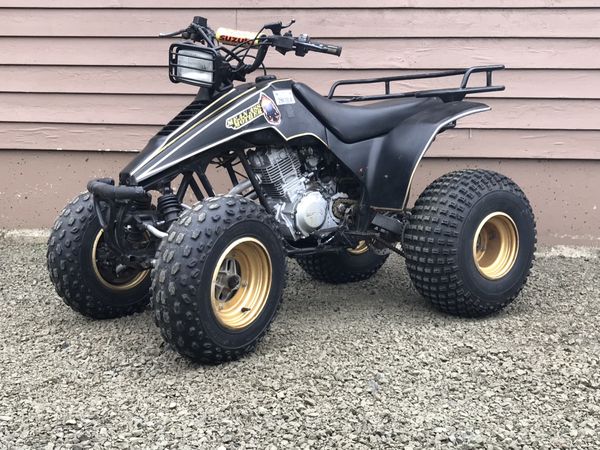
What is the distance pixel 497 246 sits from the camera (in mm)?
4188

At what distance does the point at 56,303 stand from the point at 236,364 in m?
1.61

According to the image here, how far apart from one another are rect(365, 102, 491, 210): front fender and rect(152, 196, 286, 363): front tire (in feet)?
2.65

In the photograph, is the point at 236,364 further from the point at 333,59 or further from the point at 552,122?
the point at 552,122

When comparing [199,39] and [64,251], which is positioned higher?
[199,39]

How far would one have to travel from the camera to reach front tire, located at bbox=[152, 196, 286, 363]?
3.11 meters

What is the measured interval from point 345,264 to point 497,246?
1.03 metres

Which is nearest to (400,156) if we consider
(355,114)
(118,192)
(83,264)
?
(355,114)

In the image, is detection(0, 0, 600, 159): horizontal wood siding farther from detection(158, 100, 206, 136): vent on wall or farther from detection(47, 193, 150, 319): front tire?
detection(47, 193, 150, 319): front tire

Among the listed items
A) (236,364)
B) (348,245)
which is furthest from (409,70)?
(236,364)

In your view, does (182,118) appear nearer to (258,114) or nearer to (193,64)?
(193,64)

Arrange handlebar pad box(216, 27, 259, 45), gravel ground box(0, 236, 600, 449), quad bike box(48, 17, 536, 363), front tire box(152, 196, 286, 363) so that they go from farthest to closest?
handlebar pad box(216, 27, 259, 45) < quad bike box(48, 17, 536, 363) < front tire box(152, 196, 286, 363) < gravel ground box(0, 236, 600, 449)

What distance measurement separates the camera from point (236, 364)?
10.9 ft

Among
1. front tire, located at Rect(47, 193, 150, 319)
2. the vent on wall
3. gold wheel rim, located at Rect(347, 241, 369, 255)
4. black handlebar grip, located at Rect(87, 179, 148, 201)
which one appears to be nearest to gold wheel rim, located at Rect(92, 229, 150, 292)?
front tire, located at Rect(47, 193, 150, 319)

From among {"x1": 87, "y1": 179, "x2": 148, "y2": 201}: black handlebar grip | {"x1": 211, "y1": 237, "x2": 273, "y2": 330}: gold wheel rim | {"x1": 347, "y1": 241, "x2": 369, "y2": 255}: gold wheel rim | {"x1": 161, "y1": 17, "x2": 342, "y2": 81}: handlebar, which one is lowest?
{"x1": 347, "y1": 241, "x2": 369, "y2": 255}: gold wheel rim
